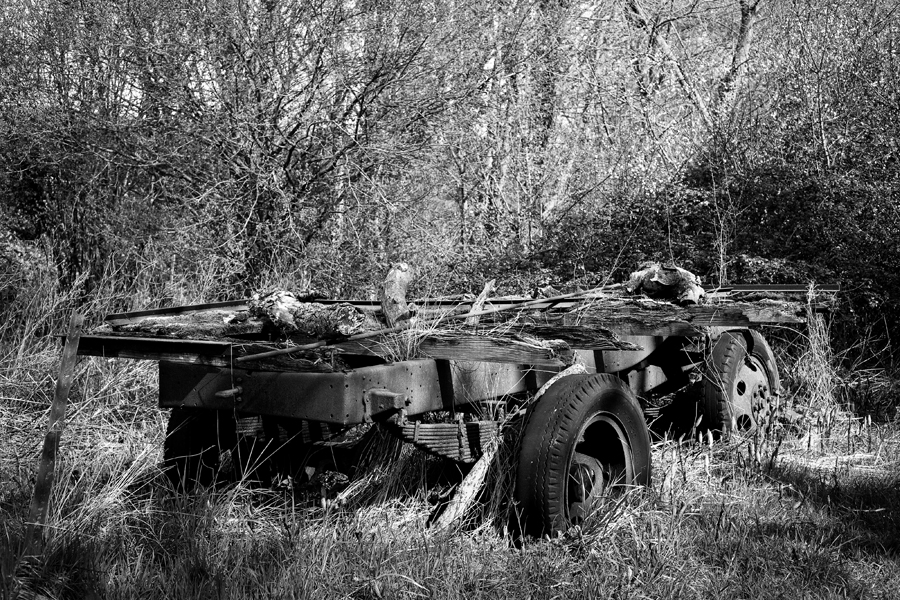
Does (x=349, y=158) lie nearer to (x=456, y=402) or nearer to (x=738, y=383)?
(x=738, y=383)

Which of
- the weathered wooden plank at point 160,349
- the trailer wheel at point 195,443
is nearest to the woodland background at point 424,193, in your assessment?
the trailer wheel at point 195,443

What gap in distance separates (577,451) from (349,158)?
17.4 feet

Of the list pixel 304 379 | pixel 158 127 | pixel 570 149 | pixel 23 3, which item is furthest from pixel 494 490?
pixel 570 149

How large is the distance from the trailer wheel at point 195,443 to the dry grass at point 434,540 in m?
0.16

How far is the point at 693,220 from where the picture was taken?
Result: 27.5 ft

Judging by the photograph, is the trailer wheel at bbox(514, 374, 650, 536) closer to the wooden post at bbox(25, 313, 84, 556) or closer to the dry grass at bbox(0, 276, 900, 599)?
the dry grass at bbox(0, 276, 900, 599)

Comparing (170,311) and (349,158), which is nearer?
(170,311)

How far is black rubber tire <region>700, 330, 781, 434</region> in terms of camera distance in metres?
4.95

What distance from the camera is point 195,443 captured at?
412 cm

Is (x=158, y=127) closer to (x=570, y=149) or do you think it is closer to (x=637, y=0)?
(x=570, y=149)

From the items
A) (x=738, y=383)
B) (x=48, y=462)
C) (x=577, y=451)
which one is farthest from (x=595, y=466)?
(x=48, y=462)

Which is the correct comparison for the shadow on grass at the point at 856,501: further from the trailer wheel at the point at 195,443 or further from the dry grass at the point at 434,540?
the trailer wheel at the point at 195,443

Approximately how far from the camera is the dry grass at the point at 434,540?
3.03 meters

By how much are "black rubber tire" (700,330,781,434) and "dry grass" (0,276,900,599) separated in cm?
27
